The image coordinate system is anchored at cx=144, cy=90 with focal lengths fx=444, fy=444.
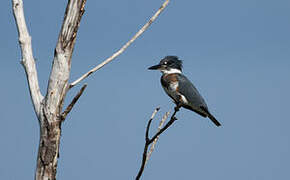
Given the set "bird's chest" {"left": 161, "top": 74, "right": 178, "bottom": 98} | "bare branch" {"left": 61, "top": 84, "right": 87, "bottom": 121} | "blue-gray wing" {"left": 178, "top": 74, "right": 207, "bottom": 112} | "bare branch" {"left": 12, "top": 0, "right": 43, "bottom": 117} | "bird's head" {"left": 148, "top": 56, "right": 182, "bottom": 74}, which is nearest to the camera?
"bare branch" {"left": 61, "top": 84, "right": 87, "bottom": 121}

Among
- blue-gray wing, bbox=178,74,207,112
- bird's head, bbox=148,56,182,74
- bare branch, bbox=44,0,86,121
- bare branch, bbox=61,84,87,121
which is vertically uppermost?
bird's head, bbox=148,56,182,74

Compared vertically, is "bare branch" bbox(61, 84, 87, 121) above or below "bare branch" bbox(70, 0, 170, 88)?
below

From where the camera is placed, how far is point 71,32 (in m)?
3.29

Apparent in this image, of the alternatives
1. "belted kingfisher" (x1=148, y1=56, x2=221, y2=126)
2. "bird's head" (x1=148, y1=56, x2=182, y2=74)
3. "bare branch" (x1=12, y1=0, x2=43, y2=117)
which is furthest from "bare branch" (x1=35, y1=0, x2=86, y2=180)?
"bird's head" (x1=148, y1=56, x2=182, y2=74)

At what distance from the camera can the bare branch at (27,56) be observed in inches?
131

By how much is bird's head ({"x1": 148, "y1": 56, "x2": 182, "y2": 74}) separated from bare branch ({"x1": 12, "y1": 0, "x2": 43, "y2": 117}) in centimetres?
439

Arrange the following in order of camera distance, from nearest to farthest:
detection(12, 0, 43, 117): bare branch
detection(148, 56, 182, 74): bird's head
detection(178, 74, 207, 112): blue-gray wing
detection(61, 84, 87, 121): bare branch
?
1. detection(61, 84, 87, 121): bare branch
2. detection(12, 0, 43, 117): bare branch
3. detection(178, 74, 207, 112): blue-gray wing
4. detection(148, 56, 182, 74): bird's head

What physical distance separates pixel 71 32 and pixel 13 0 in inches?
26.8

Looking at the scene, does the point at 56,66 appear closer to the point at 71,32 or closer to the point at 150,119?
the point at 71,32

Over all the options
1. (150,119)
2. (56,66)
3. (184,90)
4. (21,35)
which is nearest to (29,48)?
(21,35)

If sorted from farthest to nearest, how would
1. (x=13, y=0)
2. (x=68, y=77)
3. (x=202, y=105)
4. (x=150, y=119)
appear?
(x=202, y=105), (x=13, y=0), (x=68, y=77), (x=150, y=119)

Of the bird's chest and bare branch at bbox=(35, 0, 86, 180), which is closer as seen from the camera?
bare branch at bbox=(35, 0, 86, 180)

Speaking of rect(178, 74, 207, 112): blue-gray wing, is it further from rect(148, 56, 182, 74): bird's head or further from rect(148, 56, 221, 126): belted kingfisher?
rect(148, 56, 182, 74): bird's head

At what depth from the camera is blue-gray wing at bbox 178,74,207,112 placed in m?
6.92
